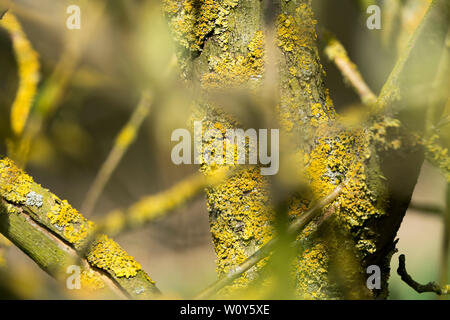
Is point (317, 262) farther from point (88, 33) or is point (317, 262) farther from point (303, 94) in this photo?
point (88, 33)

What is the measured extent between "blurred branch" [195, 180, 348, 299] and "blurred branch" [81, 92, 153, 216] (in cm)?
102

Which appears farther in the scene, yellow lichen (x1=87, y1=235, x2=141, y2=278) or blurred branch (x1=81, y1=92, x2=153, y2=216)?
blurred branch (x1=81, y1=92, x2=153, y2=216)

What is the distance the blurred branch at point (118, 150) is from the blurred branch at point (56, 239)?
0.92m

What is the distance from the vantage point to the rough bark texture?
1.59 feet

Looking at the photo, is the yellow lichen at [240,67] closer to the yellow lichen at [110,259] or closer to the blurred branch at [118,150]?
the yellow lichen at [110,259]

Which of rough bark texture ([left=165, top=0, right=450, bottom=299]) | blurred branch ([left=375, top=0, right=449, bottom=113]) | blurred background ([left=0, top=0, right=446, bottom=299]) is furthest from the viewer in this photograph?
blurred background ([left=0, top=0, right=446, bottom=299])

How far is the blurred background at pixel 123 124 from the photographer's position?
4.67 ft

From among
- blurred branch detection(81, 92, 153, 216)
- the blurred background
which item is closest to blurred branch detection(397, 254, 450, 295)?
the blurred background

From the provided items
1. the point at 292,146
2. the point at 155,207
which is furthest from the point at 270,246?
the point at 155,207

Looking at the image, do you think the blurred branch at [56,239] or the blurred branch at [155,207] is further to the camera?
the blurred branch at [155,207]

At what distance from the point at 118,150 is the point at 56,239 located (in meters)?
1.05

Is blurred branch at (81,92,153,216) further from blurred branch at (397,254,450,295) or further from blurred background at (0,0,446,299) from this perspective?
blurred branch at (397,254,450,295)

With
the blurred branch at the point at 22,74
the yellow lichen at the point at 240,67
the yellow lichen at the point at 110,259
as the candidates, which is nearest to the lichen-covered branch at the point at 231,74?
the yellow lichen at the point at 240,67

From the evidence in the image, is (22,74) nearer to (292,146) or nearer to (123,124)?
(123,124)
